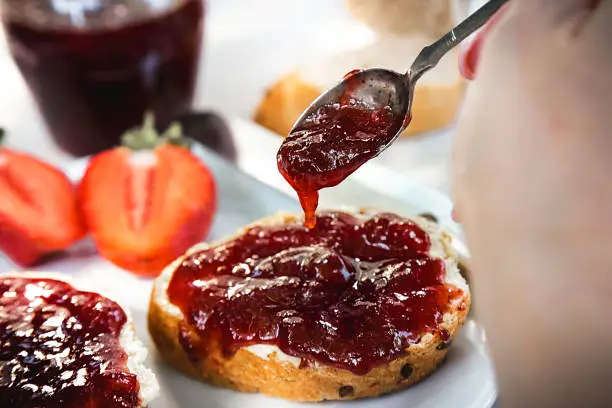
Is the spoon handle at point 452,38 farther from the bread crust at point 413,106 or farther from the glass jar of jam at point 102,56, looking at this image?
the glass jar of jam at point 102,56

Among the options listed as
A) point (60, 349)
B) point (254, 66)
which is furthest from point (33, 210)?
point (254, 66)

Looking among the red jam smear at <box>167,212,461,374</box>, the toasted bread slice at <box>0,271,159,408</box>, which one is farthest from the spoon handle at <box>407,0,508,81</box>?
the toasted bread slice at <box>0,271,159,408</box>

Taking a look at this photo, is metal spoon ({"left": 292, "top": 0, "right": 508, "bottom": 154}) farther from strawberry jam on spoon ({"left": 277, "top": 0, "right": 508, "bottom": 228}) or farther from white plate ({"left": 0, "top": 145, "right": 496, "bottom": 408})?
white plate ({"left": 0, "top": 145, "right": 496, "bottom": 408})

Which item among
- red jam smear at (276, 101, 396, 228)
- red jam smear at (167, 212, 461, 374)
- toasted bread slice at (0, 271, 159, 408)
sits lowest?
toasted bread slice at (0, 271, 159, 408)

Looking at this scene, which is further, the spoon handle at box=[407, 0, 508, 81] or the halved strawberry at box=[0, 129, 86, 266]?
the halved strawberry at box=[0, 129, 86, 266]

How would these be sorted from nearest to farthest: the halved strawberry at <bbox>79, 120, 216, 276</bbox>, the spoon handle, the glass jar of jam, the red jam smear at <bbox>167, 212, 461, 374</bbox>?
the spoon handle, the red jam smear at <bbox>167, 212, 461, 374</bbox>, the halved strawberry at <bbox>79, 120, 216, 276</bbox>, the glass jar of jam
